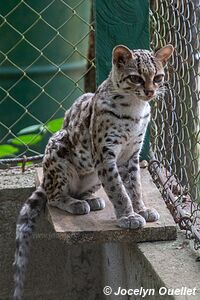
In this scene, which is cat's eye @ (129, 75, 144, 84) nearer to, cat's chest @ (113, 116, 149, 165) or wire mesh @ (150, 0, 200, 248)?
cat's chest @ (113, 116, 149, 165)

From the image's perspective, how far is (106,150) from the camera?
379 centimetres

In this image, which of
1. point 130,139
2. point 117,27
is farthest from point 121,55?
point 117,27

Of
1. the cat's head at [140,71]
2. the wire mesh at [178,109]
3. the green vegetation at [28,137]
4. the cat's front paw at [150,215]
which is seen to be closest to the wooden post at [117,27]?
the wire mesh at [178,109]

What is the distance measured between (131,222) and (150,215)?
6.8 inches

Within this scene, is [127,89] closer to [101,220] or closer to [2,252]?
[101,220]

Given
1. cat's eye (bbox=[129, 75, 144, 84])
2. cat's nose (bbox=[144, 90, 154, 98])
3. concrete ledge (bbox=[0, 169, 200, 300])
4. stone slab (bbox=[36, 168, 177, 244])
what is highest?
cat's eye (bbox=[129, 75, 144, 84])

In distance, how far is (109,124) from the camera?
3805mm

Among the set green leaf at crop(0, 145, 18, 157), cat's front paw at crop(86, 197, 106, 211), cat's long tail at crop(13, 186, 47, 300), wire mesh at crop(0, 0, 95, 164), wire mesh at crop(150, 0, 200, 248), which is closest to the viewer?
cat's long tail at crop(13, 186, 47, 300)

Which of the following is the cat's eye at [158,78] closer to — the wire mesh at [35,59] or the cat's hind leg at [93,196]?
the cat's hind leg at [93,196]

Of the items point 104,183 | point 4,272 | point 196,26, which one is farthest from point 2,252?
point 196,26

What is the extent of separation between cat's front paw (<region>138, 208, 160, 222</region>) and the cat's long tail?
558mm

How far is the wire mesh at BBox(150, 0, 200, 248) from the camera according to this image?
418cm

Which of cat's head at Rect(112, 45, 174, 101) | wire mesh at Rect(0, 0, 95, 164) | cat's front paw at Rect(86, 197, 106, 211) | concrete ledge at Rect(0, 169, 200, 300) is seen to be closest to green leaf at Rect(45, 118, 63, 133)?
wire mesh at Rect(0, 0, 95, 164)

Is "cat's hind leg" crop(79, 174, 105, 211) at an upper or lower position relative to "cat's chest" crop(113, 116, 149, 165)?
lower
